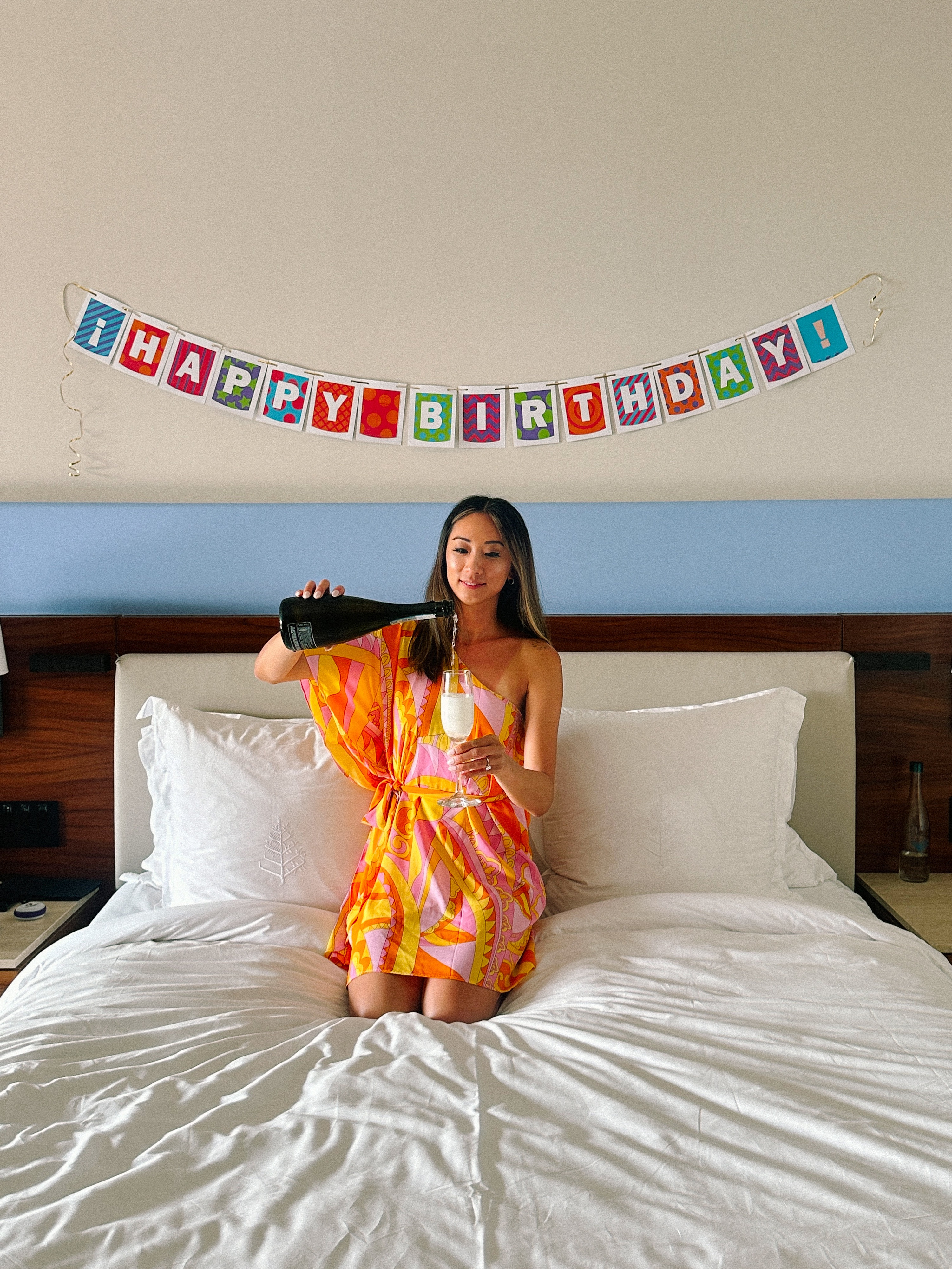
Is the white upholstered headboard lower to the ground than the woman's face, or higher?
lower

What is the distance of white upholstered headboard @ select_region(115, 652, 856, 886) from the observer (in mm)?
2383

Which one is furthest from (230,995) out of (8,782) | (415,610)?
(8,782)

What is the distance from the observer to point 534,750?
78.7 inches

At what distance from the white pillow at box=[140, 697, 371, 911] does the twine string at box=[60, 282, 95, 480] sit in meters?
0.74

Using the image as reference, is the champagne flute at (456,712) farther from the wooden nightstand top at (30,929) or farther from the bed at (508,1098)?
the wooden nightstand top at (30,929)

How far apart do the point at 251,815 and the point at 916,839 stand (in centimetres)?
162

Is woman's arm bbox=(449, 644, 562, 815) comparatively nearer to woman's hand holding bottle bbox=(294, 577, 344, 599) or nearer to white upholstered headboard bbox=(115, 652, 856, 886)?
white upholstered headboard bbox=(115, 652, 856, 886)

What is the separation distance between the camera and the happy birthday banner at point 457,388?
97.3 inches

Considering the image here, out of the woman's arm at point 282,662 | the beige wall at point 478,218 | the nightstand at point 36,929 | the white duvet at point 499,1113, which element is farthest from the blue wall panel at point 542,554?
the white duvet at point 499,1113

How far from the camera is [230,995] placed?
5.23ft

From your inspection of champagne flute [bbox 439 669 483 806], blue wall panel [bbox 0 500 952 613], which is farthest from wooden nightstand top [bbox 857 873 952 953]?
champagne flute [bbox 439 669 483 806]

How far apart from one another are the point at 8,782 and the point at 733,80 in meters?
2.54

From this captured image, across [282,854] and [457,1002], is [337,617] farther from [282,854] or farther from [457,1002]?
[457,1002]

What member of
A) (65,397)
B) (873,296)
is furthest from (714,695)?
(65,397)
